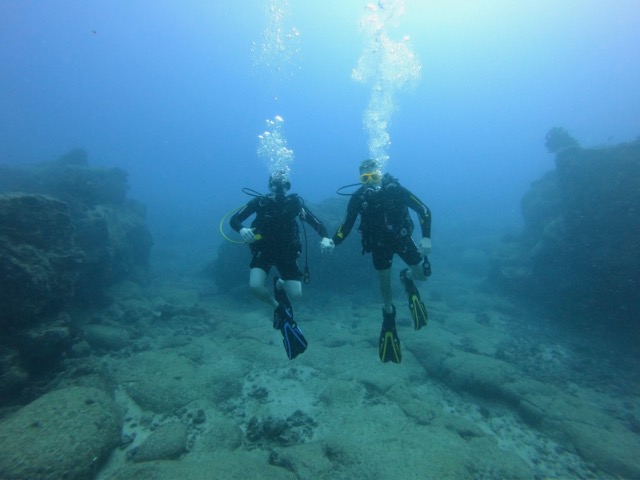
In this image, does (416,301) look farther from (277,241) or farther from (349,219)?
(277,241)

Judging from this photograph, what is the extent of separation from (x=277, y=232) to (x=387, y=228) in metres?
2.19

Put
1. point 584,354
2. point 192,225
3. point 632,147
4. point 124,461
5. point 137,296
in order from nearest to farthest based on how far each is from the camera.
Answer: point 124,461
point 584,354
point 632,147
point 137,296
point 192,225

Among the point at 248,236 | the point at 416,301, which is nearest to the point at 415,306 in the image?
the point at 416,301

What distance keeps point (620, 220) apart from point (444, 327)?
25.0 ft

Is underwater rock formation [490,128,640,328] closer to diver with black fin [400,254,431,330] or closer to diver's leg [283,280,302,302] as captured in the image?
diver with black fin [400,254,431,330]

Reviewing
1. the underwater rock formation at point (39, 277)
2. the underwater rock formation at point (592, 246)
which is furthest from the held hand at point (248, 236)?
the underwater rock formation at point (592, 246)

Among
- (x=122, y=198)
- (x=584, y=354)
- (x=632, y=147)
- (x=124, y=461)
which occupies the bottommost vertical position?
(x=124, y=461)

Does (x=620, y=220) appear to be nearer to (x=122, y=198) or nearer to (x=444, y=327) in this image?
(x=444, y=327)

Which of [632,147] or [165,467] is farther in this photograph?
[632,147]

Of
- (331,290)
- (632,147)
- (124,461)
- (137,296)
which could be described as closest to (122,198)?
(137,296)

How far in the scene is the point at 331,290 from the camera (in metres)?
15.0

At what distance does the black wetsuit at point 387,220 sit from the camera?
20.1 ft

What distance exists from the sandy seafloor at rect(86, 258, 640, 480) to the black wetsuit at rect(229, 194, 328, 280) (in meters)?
2.95

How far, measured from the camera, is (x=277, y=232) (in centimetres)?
632
